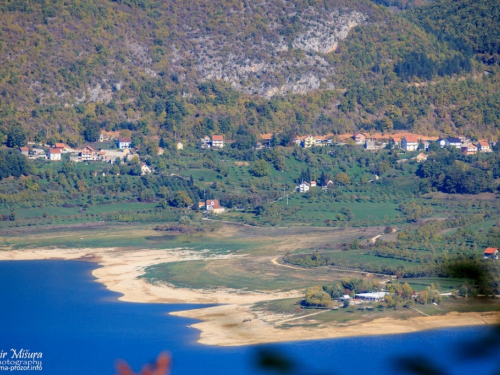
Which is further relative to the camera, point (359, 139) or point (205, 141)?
point (359, 139)

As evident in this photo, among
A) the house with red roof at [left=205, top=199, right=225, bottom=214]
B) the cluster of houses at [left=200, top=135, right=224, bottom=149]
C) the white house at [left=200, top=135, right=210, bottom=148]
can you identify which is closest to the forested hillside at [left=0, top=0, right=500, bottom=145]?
the white house at [left=200, top=135, right=210, bottom=148]

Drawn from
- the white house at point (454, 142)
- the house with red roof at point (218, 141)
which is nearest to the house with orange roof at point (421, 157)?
the white house at point (454, 142)

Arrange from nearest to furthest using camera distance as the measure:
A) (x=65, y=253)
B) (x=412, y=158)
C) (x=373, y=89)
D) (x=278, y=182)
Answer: (x=65, y=253), (x=278, y=182), (x=412, y=158), (x=373, y=89)

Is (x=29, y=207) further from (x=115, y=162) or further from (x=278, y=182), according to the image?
(x=278, y=182)

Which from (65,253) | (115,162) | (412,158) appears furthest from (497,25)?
(65,253)

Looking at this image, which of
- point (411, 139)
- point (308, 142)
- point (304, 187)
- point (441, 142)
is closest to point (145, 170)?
point (304, 187)

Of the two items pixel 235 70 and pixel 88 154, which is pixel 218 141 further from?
pixel 235 70

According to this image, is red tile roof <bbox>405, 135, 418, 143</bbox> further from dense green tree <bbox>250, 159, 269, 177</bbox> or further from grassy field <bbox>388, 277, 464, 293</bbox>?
grassy field <bbox>388, 277, 464, 293</bbox>
